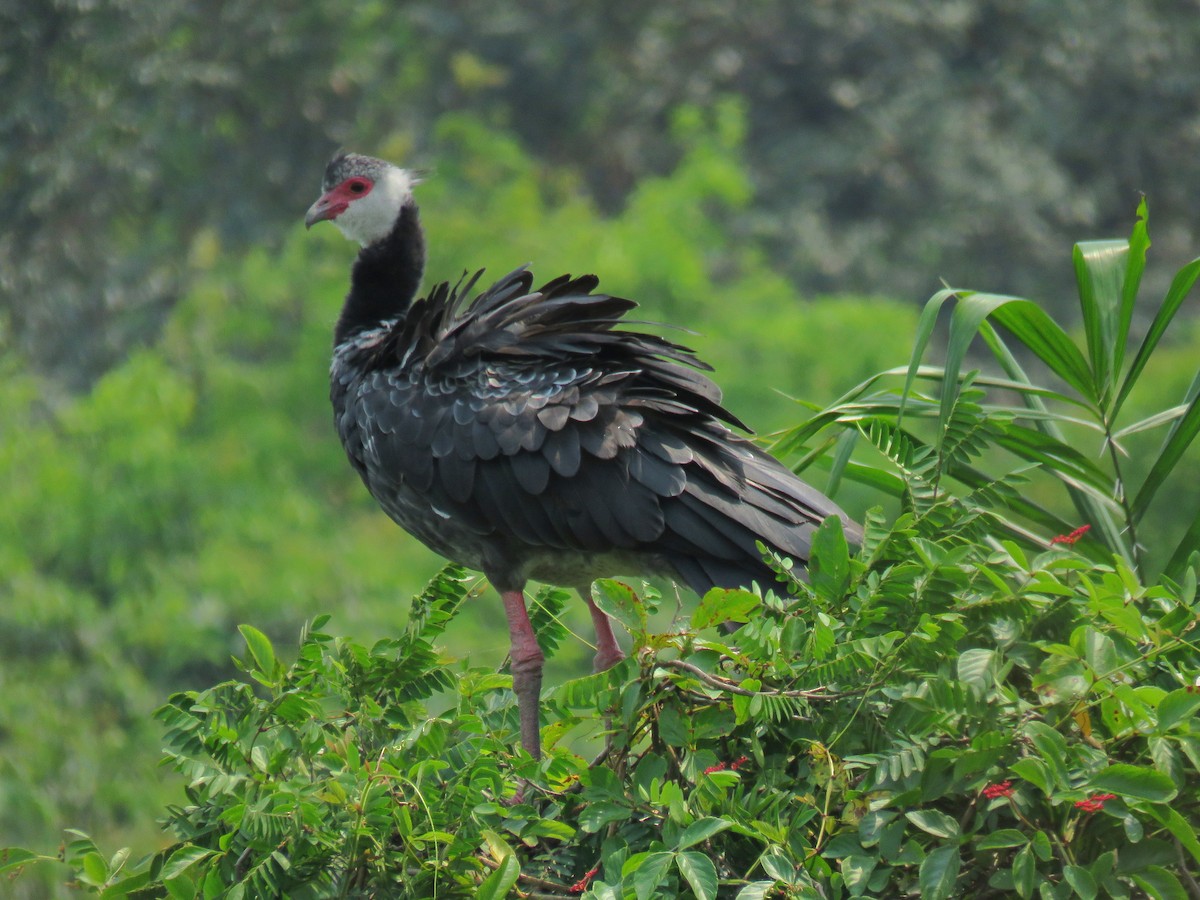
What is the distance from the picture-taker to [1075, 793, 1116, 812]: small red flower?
1.56 meters

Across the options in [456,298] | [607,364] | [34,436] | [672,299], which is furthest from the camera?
[672,299]

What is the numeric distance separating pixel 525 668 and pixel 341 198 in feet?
4.38

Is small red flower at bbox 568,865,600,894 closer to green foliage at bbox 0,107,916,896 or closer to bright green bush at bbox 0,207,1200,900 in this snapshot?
bright green bush at bbox 0,207,1200,900

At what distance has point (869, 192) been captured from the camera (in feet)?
37.2

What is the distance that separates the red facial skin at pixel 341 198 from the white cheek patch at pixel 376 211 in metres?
0.02

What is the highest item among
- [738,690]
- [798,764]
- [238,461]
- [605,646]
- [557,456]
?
[557,456]

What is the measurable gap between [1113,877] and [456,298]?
1.59 meters

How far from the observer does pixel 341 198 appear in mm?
3424

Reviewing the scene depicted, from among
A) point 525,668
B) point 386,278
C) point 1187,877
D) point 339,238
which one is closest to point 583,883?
point 1187,877

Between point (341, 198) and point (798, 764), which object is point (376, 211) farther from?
point (798, 764)

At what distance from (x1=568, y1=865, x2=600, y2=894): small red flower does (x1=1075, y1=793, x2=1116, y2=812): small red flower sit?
54 cm

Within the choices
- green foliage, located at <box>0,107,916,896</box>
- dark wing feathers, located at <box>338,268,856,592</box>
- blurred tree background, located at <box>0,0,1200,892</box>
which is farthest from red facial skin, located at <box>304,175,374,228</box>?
blurred tree background, located at <box>0,0,1200,892</box>

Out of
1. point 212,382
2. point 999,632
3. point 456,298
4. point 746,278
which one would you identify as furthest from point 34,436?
point 999,632

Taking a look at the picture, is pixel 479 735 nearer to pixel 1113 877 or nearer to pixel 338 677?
pixel 338 677
